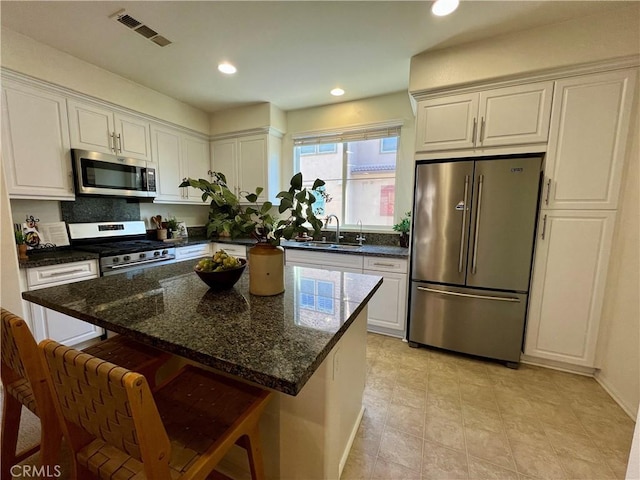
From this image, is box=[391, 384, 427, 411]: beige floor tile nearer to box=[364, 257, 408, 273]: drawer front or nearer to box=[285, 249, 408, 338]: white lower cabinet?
box=[285, 249, 408, 338]: white lower cabinet

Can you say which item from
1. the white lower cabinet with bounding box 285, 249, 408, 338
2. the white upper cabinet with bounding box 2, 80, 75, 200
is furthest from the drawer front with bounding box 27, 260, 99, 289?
the white lower cabinet with bounding box 285, 249, 408, 338

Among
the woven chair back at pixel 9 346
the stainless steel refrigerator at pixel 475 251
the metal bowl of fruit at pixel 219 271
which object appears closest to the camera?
the woven chair back at pixel 9 346

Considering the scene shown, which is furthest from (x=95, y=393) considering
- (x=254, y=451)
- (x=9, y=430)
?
(x=9, y=430)

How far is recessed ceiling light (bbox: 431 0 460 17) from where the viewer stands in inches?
67.6

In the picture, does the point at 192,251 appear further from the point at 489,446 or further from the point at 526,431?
the point at 526,431

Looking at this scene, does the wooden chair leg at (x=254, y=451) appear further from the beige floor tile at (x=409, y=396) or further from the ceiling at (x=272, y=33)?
the ceiling at (x=272, y=33)

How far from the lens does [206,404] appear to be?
1001 mm

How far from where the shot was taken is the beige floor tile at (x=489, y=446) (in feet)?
4.78

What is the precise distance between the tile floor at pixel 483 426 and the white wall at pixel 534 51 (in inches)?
95.0

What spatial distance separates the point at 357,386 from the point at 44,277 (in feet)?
8.31

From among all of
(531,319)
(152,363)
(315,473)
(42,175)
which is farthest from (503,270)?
(42,175)

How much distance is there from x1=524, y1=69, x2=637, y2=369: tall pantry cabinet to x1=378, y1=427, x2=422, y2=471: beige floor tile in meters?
1.49

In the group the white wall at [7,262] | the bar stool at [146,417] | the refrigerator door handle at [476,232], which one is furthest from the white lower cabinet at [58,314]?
the refrigerator door handle at [476,232]

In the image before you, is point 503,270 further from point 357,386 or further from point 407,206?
point 357,386
